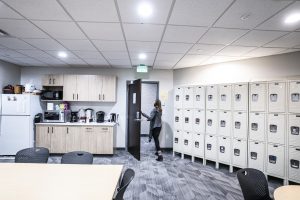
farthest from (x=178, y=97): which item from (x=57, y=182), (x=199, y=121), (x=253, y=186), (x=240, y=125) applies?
(x=57, y=182)

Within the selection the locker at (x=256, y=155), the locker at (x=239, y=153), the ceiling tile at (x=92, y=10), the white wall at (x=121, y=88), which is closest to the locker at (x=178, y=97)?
the white wall at (x=121, y=88)

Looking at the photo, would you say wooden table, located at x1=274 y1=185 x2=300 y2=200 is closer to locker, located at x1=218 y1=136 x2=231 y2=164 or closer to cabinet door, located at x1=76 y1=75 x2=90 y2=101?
locker, located at x1=218 y1=136 x2=231 y2=164

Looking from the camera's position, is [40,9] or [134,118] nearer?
[40,9]

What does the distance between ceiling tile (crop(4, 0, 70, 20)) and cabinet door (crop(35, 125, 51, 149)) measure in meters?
3.62

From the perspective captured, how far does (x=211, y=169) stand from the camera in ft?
15.0

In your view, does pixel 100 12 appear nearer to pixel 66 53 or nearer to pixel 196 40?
pixel 196 40

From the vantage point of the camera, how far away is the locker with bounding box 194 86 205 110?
499 cm

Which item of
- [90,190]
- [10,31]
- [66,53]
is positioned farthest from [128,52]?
[90,190]

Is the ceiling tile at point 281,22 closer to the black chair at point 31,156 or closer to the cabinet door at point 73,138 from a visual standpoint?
the black chair at point 31,156

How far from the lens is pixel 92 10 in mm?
2330

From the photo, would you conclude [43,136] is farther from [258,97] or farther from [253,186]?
[258,97]

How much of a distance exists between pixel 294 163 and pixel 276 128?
2.28ft

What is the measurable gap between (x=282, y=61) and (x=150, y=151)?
4.25 m

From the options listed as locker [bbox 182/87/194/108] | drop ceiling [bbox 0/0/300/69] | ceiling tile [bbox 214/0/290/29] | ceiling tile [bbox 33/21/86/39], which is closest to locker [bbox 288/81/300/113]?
drop ceiling [bbox 0/0/300/69]
